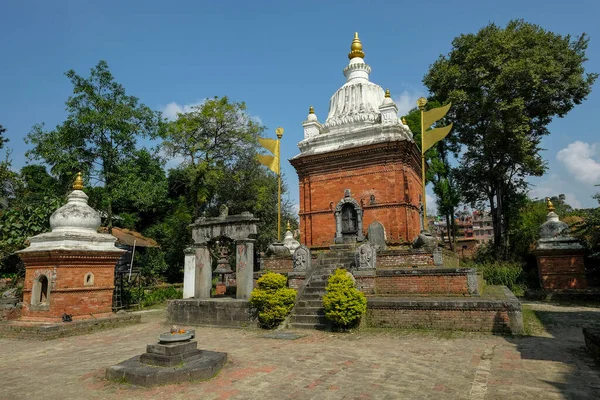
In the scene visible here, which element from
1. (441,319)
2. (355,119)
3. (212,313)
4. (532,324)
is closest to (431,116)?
(355,119)

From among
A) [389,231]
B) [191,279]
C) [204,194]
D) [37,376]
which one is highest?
[204,194]

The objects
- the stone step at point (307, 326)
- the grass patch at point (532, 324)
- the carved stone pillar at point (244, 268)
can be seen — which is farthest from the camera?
the carved stone pillar at point (244, 268)

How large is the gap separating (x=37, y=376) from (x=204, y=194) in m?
19.8

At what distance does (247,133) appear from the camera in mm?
26891

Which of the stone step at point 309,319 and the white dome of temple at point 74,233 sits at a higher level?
the white dome of temple at point 74,233

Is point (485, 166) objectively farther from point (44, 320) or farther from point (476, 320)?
point (44, 320)

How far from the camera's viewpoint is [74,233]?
12.0 m

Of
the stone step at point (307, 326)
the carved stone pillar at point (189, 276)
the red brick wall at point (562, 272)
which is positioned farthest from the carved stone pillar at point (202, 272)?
the red brick wall at point (562, 272)

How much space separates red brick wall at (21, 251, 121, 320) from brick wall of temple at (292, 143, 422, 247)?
9442mm

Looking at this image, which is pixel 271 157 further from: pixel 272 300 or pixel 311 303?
pixel 272 300

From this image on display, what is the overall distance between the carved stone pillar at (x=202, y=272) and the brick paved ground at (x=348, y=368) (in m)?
3.09

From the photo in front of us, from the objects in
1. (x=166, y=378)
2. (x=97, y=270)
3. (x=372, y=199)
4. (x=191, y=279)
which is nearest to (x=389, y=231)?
(x=372, y=199)

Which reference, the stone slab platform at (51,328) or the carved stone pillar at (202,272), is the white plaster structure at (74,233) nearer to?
the stone slab platform at (51,328)

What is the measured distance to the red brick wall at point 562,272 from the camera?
14.9m
